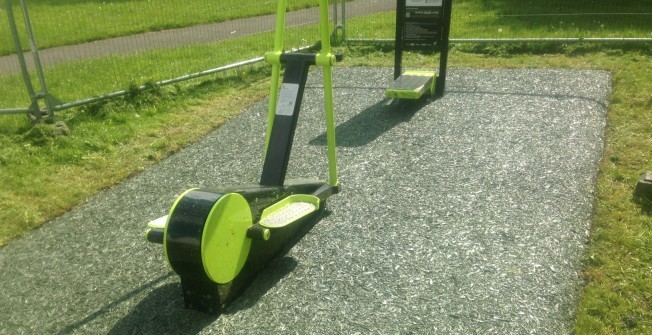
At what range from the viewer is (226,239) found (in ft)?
10.0

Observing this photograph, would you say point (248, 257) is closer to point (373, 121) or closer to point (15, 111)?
point (373, 121)

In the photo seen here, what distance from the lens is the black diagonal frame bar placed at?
3861 mm

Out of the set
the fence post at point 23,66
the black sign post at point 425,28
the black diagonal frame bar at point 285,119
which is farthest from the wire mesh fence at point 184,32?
the black diagonal frame bar at point 285,119

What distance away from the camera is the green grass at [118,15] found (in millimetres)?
8695

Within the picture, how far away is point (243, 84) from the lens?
803cm

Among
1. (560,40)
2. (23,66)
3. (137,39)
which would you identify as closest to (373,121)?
(23,66)

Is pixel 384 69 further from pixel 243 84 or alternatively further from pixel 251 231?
pixel 251 231

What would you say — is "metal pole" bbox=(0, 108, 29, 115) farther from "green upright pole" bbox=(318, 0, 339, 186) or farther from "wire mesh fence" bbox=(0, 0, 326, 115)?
"green upright pole" bbox=(318, 0, 339, 186)

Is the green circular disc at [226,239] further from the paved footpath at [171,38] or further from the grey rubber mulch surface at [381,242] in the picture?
the paved footpath at [171,38]

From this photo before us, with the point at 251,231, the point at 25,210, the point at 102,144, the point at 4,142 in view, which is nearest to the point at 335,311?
the point at 251,231

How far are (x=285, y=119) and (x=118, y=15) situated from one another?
7.19 metres

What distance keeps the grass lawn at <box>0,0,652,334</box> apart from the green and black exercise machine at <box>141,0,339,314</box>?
1.79m

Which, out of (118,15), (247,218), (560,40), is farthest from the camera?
(118,15)

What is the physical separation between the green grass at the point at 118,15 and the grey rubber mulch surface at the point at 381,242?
13.4 feet
